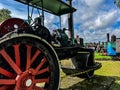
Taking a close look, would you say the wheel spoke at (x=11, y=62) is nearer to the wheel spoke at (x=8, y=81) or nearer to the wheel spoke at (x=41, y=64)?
the wheel spoke at (x=8, y=81)

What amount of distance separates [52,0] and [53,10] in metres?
0.98

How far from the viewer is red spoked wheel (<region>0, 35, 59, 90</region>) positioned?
→ 393 cm

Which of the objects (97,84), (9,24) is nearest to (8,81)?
(9,24)

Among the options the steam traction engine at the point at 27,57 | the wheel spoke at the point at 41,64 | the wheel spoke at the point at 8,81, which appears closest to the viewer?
the wheel spoke at the point at 8,81

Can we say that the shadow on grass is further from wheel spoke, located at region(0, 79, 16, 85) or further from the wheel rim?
wheel spoke, located at region(0, 79, 16, 85)

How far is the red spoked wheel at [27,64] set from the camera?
3.93m

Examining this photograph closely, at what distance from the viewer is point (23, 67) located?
14.4 feet

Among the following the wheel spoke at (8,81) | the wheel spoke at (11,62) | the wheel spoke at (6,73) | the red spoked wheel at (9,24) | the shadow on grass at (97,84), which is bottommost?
the shadow on grass at (97,84)

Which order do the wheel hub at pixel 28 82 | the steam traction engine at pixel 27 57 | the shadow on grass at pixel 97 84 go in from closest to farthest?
the steam traction engine at pixel 27 57, the wheel hub at pixel 28 82, the shadow on grass at pixel 97 84

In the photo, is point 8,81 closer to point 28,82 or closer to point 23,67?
point 28,82

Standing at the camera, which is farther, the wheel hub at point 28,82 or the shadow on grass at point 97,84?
the shadow on grass at point 97,84

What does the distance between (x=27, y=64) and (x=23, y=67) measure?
0.24 meters

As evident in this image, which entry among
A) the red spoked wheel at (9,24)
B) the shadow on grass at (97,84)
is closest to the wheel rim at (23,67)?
the red spoked wheel at (9,24)

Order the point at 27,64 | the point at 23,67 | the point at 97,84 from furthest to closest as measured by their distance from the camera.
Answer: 1. the point at 97,84
2. the point at 23,67
3. the point at 27,64
